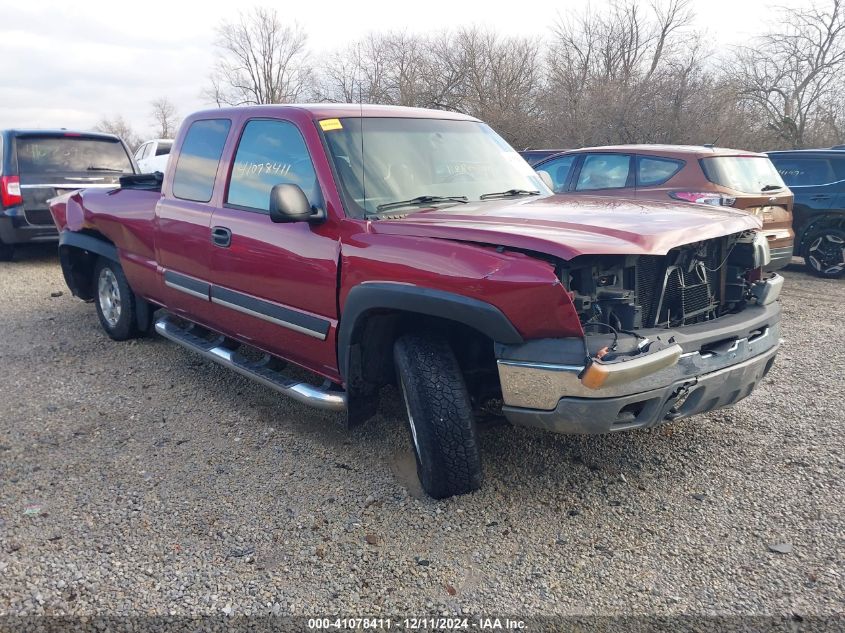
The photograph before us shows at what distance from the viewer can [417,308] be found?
2.94 m

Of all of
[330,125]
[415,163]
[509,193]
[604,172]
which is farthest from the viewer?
[604,172]

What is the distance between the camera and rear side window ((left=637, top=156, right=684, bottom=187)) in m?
7.52

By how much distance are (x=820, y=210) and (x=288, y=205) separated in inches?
333

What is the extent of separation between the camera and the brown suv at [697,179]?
24.0 feet

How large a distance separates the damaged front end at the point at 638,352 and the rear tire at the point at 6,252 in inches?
376

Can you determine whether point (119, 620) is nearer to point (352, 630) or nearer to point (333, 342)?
point (352, 630)

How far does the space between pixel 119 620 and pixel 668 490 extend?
2480mm

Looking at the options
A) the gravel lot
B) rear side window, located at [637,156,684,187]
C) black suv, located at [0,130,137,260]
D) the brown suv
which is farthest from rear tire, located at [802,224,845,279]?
black suv, located at [0,130,137,260]

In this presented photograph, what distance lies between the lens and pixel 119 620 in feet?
7.95

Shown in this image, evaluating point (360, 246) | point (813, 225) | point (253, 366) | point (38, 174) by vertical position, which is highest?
point (38, 174)

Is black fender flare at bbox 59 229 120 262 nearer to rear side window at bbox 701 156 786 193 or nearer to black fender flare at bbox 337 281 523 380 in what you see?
black fender flare at bbox 337 281 523 380

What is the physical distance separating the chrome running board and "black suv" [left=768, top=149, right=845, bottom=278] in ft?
26.5

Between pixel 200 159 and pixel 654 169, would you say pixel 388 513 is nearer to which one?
pixel 200 159

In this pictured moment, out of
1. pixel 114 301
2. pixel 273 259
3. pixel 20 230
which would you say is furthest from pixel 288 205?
pixel 20 230
